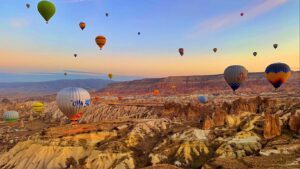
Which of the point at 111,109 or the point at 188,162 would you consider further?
the point at 111,109

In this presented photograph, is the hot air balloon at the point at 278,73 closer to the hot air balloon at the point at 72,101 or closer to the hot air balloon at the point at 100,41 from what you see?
the hot air balloon at the point at 100,41

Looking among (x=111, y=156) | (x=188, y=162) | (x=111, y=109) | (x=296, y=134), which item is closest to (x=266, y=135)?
(x=296, y=134)

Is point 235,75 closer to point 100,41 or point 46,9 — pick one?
point 100,41

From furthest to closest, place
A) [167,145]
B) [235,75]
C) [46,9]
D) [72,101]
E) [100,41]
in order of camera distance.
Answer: [100,41] → [235,75] → [46,9] → [167,145] → [72,101]

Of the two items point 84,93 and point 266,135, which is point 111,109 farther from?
point 266,135

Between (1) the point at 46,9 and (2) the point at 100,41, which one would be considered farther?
(2) the point at 100,41

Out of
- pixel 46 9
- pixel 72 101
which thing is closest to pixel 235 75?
pixel 72 101

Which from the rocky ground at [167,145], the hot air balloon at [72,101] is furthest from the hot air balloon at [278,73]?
the hot air balloon at [72,101]

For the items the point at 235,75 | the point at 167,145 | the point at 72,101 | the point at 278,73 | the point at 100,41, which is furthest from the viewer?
the point at 100,41
